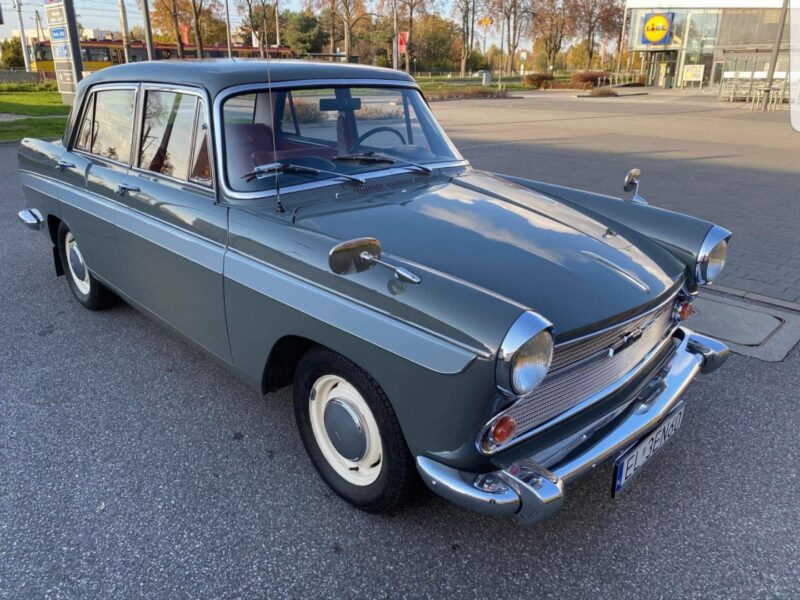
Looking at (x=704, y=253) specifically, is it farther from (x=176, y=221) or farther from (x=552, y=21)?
(x=552, y=21)

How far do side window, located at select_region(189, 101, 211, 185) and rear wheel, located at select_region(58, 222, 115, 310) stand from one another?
5.60ft

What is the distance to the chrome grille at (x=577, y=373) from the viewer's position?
2113mm

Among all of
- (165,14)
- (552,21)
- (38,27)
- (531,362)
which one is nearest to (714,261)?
(531,362)

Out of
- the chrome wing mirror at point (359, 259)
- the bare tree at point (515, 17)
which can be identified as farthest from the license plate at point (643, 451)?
the bare tree at point (515, 17)

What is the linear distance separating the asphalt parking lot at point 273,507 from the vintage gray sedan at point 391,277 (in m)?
0.27

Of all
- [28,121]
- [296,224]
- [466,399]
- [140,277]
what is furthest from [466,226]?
[28,121]

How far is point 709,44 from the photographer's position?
119ft

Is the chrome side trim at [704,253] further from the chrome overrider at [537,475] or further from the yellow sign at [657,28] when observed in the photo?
the yellow sign at [657,28]

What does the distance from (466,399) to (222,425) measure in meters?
1.68

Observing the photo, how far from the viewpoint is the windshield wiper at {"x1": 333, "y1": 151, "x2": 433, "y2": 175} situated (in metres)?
3.19

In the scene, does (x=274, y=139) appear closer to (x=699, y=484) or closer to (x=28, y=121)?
(x=699, y=484)

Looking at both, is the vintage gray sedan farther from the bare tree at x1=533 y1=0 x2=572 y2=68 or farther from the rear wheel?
the bare tree at x1=533 y1=0 x2=572 y2=68

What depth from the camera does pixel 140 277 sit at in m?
3.46

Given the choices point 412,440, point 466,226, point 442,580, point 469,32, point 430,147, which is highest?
point 469,32
